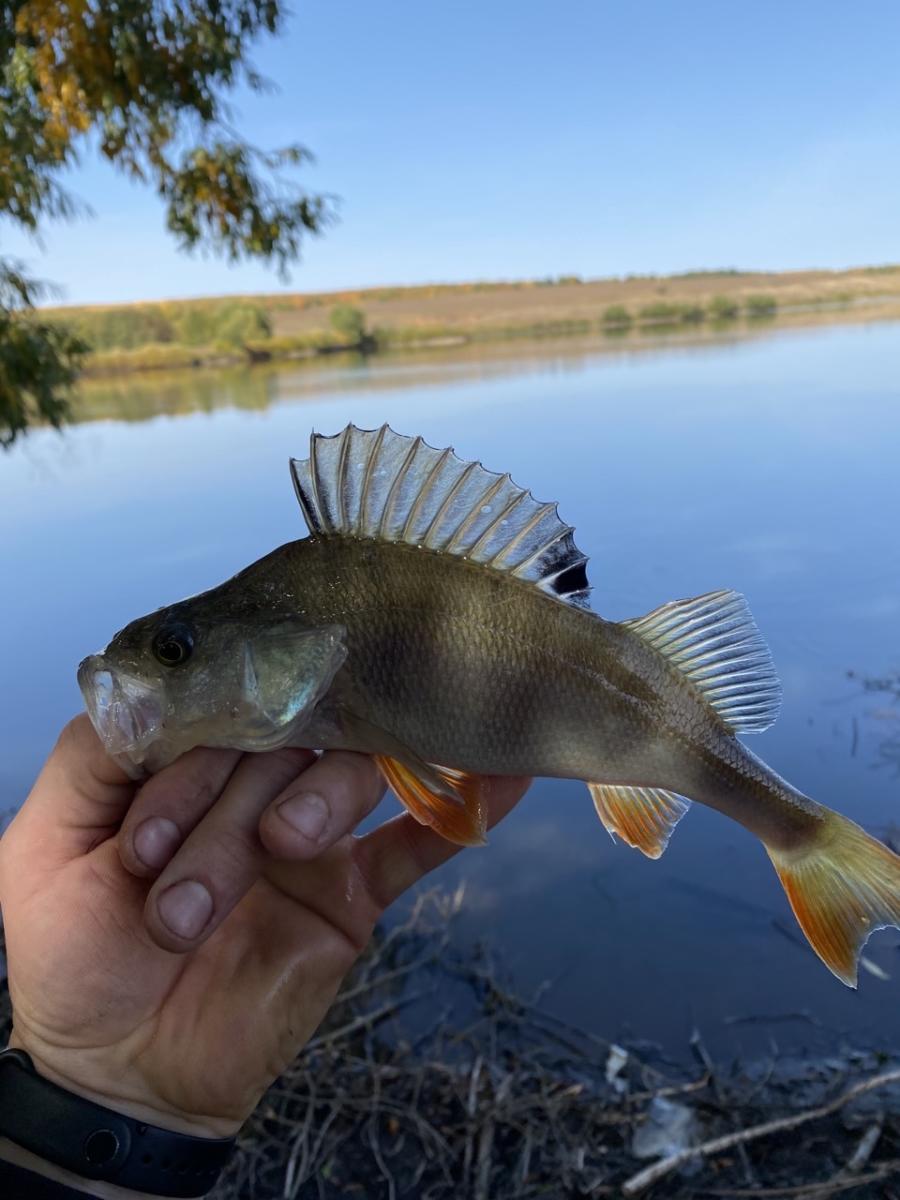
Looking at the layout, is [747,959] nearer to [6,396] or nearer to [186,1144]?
[186,1144]

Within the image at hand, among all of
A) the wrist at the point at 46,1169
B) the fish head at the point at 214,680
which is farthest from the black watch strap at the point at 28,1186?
the fish head at the point at 214,680

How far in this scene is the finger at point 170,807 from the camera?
1.36 meters

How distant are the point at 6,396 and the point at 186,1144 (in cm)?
634

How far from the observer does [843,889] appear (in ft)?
4.95

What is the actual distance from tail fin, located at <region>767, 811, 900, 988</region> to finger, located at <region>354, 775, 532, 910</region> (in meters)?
0.59

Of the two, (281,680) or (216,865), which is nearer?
(216,865)

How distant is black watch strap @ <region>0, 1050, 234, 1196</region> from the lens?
4.54 feet

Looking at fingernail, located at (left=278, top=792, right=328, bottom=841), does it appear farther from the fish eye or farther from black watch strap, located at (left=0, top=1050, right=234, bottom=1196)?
black watch strap, located at (left=0, top=1050, right=234, bottom=1196)

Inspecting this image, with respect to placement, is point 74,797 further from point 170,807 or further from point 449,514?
point 449,514

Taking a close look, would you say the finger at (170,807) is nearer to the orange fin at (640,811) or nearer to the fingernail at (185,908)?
the fingernail at (185,908)

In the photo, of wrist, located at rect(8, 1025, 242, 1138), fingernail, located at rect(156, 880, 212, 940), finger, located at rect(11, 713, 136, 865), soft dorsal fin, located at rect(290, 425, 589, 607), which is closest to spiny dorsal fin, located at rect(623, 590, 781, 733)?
soft dorsal fin, located at rect(290, 425, 589, 607)

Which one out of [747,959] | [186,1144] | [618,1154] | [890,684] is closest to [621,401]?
[890,684]

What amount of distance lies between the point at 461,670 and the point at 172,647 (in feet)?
1.69

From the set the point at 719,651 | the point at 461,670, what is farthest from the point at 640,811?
the point at 461,670
